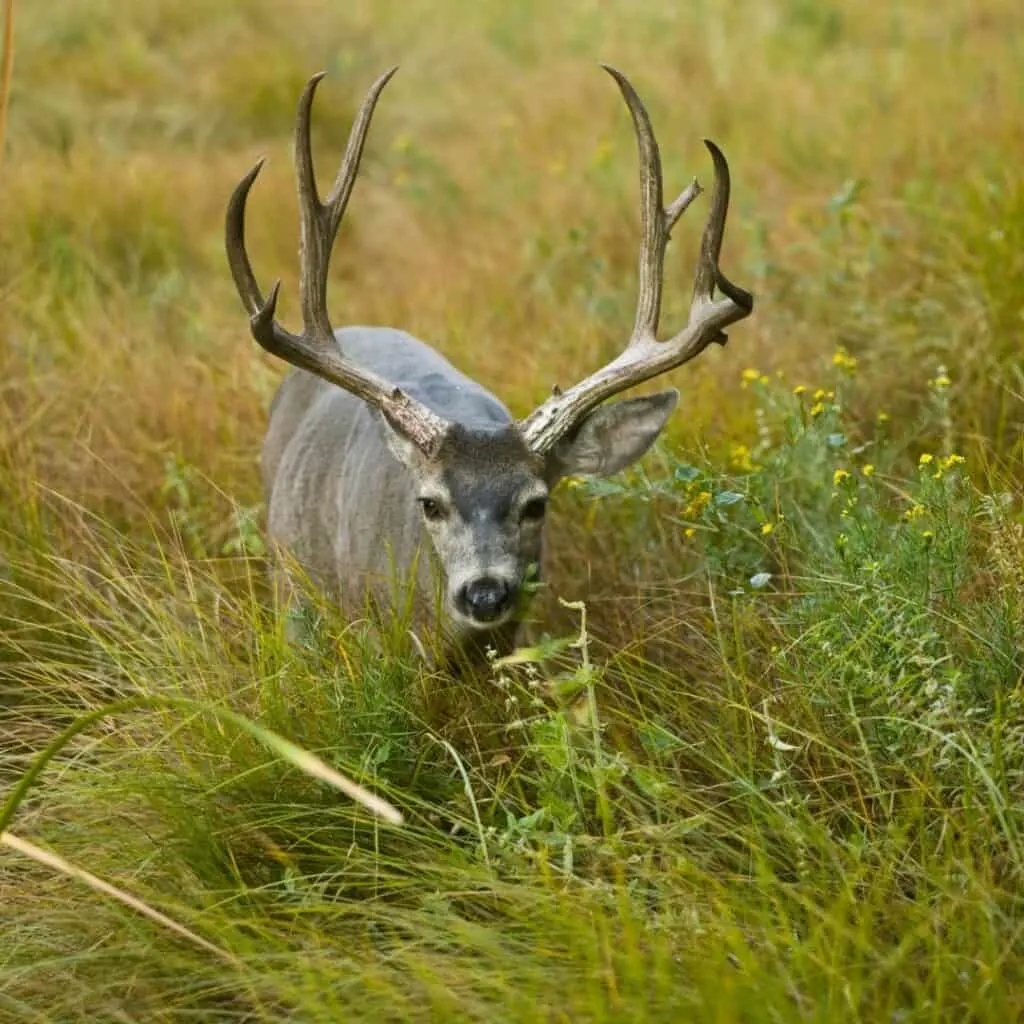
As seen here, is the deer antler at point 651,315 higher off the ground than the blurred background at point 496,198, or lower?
higher

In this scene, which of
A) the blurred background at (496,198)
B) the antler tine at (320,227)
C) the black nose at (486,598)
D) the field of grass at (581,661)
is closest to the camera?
the field of grass at (581,661)

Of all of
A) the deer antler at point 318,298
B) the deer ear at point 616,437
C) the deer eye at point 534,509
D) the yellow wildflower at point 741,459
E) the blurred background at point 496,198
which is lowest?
the blurred background at point 496,198

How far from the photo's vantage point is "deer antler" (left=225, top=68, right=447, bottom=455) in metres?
4.68

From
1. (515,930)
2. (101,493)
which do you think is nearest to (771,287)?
(101,493)

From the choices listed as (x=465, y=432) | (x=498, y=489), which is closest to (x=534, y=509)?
(x=498, y=489)

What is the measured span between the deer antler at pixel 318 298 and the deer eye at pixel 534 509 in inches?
11.2

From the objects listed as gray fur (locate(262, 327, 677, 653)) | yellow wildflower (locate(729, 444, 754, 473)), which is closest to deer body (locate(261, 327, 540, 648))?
gray fur (locate(262, 327, 677, 653))

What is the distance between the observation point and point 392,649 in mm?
4285

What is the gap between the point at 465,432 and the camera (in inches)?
183

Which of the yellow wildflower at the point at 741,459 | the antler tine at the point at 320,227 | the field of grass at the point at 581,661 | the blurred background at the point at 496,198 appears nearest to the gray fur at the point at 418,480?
the field of grass at the point at 581,661

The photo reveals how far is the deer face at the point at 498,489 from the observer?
14.6ft

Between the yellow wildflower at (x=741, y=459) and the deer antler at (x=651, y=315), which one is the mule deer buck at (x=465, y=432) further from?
the yellow wildflower at (x=741, y=459)

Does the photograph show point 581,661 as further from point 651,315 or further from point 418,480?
point 651,315

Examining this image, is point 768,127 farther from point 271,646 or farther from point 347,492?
point 271,646
